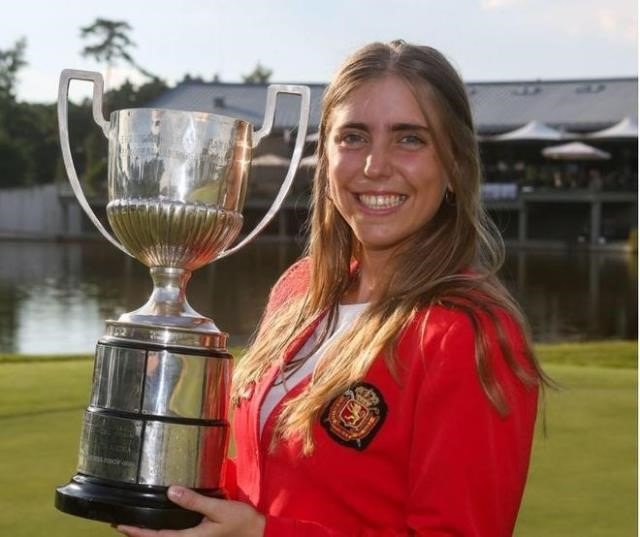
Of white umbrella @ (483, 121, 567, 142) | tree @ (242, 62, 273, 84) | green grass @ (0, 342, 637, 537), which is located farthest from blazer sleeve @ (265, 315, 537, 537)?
tree @ (242, 62, 273, 84)

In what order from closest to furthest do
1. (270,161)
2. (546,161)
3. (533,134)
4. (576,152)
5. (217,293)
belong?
1. (217,293)
2. (576,152)
3. (533,134)
4. (270,161)
5. (546,161)

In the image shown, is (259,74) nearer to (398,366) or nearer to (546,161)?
(546,161)

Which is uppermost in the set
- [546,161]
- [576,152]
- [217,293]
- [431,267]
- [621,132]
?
[621,132]

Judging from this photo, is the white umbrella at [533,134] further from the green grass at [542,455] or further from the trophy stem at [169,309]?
the trophy stem at [169,309]

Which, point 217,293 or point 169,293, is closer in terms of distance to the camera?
point 169,293

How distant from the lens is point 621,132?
136 feet

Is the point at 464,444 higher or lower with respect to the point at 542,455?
higher

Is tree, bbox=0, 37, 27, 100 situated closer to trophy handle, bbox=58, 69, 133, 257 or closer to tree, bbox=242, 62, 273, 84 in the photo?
tree, bbox=242, 62, 273, 84

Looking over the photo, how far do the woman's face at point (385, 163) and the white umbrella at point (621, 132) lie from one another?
40103mm

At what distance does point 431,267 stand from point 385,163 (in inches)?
6.4

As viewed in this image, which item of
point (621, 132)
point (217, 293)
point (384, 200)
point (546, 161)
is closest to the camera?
point (384, 200)

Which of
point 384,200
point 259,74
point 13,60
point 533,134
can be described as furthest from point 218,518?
point 259,74

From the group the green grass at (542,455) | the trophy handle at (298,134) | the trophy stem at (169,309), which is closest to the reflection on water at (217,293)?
the green grass at (542,455)

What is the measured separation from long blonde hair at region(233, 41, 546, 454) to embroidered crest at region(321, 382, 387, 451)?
0.05 feet
